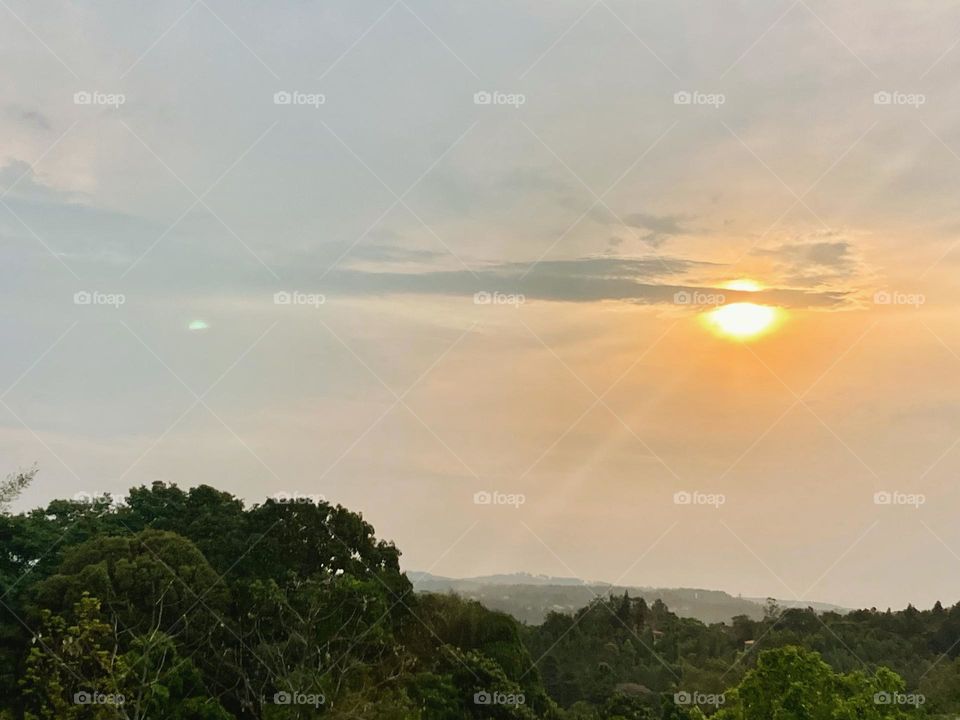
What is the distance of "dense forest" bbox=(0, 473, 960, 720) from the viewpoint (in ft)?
78.4

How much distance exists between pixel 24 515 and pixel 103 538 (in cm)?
443

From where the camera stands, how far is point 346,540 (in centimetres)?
3647

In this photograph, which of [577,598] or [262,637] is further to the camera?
[577,598]

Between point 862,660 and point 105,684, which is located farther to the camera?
point 862,660

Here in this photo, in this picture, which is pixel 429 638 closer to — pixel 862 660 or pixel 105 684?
pixel 105 684

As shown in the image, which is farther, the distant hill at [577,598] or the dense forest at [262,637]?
the distant hill at [577,598]

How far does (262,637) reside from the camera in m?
29.3

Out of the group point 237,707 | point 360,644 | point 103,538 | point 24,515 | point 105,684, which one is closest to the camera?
point 105,684

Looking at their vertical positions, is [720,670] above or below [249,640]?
below

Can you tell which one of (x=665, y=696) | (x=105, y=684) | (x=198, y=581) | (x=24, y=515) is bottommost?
(x=665, y=696)

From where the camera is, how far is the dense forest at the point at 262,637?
23891mm

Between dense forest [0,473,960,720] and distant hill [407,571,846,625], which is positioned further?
distant hill [407,571,846,625]

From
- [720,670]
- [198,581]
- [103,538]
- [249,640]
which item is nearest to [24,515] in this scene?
[103,538]

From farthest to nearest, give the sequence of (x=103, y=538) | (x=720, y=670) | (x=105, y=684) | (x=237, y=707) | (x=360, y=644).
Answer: (x=720, y=670) → (x=103, y=538) → (x=237, y=707) → (x=360, y=644) → (x=105, y=684)
